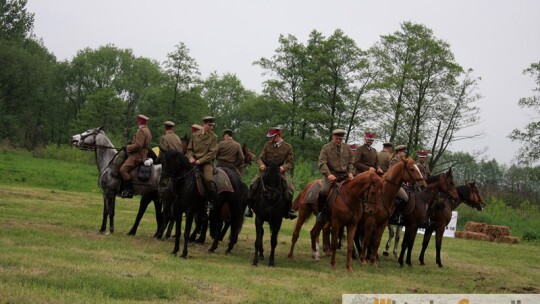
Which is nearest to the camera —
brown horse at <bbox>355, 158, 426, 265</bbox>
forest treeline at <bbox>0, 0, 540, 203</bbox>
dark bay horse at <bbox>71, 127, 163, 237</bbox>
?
brown horse at <bbox>355, 158, 426, 265</bbox>

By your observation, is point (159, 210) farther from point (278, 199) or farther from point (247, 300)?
point (247, 300)

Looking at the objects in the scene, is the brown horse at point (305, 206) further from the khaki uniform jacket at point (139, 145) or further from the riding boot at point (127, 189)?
the riding boot at point (127, 189)

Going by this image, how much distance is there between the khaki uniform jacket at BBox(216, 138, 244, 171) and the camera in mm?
15781

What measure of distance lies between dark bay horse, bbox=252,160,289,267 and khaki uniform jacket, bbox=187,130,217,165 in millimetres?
1478

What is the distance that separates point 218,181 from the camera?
13805mm

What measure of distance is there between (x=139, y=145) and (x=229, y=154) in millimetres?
2418

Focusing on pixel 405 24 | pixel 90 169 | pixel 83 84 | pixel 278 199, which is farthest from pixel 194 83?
pixel 278 199

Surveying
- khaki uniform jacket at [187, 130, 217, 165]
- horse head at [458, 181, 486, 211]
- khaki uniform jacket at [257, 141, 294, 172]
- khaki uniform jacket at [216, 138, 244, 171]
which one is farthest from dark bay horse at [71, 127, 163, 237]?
horse head at [458, 181, 486, 211]

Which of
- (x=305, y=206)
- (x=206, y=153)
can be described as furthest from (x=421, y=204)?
(x=206, y=153)

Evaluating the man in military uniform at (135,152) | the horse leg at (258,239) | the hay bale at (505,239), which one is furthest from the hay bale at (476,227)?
the man in military uniform at (135,152)

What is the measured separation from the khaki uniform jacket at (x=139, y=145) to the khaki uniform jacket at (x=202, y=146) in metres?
1.92

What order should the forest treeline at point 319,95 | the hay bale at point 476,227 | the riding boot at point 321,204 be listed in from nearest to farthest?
the riding boot at point 321,204 → the hay bale at point 476,227 → the forest treeline at point 319,95

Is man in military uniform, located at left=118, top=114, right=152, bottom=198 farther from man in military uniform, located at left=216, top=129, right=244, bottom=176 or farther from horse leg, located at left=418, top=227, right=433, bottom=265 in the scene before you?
horse leg, located at left=418, top=227, right=433, bottom=265

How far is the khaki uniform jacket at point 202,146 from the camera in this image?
13.9 m
